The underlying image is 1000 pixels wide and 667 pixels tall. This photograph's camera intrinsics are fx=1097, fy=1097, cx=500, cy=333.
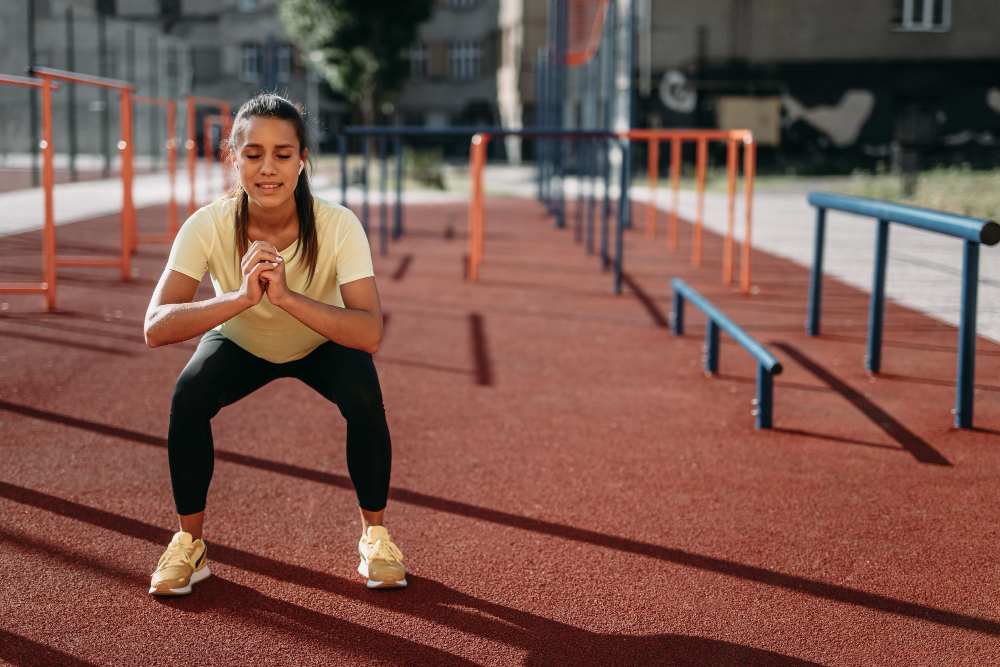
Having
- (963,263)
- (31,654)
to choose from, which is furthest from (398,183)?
(31,654)

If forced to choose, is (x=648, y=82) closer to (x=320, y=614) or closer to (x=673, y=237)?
(x=673, y=237)

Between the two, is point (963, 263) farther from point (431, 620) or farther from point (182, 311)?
point (182, 311)

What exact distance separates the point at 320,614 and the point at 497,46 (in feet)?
137

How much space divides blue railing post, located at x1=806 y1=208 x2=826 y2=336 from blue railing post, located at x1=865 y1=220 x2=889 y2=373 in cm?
94

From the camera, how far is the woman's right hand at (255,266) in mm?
2674

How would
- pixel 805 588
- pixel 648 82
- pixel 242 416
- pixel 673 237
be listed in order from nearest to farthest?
pixel 805 588 → pixel 242 416 → pixel 673 237 → pixel 648 82

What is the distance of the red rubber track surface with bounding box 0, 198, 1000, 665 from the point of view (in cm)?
277

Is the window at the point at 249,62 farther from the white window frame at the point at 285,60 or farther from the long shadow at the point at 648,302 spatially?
the long shadow at the point at 648,302

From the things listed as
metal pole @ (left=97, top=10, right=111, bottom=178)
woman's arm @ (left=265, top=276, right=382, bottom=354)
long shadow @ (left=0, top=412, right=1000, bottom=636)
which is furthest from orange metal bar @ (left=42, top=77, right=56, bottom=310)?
metal pole @ (left=97, top=10, right=111, bottom=178)

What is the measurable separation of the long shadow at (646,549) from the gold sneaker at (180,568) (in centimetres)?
89

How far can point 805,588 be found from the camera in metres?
3.09

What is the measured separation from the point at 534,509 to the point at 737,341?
207 cm

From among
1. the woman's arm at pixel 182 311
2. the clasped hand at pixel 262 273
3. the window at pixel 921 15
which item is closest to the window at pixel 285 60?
the window at pixel 921 15

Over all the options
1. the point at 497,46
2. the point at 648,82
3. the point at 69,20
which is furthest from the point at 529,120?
the point at 69,20
